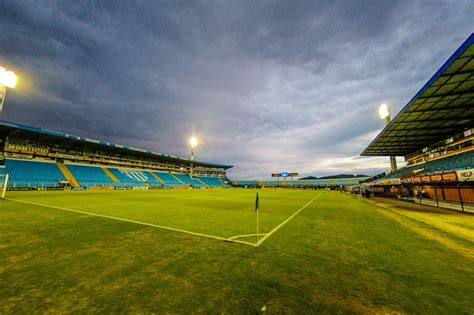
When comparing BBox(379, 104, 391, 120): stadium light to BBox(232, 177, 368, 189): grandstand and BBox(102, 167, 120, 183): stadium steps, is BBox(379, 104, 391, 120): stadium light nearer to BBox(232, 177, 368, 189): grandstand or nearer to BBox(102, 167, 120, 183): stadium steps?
BBox(232, 177, 368, 189): grandstand

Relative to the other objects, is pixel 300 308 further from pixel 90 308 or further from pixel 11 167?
pixel 11 167

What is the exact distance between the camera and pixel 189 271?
3.57 m

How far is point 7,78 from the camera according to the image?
12312 mm

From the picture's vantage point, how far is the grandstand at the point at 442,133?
1356 centimetres

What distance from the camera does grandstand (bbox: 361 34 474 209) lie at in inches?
534

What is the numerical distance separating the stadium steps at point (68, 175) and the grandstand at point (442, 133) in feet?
189

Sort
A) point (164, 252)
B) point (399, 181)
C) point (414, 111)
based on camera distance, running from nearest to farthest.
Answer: point (164, 252)
point (414, 111)
point (399, 181)

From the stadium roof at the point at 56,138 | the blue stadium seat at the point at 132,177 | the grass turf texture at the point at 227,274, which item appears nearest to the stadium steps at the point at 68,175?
the stadium roof at the point at 56,138

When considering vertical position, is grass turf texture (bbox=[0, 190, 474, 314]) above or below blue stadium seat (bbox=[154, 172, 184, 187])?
below

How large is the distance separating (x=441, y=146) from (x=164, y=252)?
46.8m

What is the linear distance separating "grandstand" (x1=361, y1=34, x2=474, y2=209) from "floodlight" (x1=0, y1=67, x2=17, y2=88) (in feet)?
92.3

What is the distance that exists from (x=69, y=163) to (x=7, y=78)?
45.6m

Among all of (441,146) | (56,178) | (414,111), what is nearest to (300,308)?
(414,111)

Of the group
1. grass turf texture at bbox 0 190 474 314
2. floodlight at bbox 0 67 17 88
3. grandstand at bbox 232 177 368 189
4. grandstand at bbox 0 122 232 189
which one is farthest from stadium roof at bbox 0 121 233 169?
grandstand at bbox 232 177 368 189
